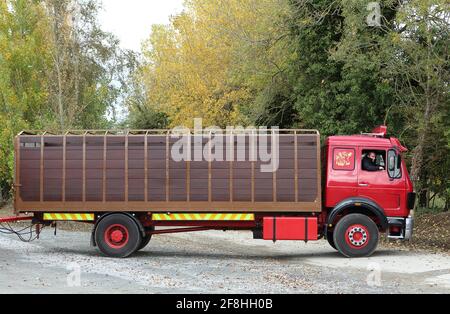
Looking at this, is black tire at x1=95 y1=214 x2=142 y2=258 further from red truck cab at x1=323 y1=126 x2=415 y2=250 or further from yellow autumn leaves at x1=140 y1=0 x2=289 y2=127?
yellow autumn leaves at x1=140 y1=0 x2=289 y2=127

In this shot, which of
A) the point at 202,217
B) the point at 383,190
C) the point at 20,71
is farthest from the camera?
the point at 20,71

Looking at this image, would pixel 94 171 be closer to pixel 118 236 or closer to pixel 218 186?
pixel 118 236

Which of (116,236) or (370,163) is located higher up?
(370,163)

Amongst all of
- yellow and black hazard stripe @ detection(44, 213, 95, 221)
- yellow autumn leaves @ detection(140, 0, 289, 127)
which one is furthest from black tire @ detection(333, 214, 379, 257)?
yellow autumn leaves @ detection(140, 0, 289, 127)

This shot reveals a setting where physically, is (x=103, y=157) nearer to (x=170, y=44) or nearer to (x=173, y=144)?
(x=173, y=144)

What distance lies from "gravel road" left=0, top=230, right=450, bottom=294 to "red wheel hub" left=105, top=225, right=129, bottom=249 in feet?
1.42

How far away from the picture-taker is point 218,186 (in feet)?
51.6

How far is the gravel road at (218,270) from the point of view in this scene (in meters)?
11.4

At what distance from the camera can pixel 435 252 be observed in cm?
1719

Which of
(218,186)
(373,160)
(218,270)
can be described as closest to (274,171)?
(218,186)

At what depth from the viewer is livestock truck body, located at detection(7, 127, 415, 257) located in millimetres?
15648

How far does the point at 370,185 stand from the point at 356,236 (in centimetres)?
125

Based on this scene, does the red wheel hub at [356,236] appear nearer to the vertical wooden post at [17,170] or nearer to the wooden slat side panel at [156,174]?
the wooden slat side panel at [156,174]

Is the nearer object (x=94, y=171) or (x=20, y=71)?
(x=94, y=171)
